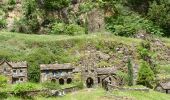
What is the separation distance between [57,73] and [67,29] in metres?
19.2

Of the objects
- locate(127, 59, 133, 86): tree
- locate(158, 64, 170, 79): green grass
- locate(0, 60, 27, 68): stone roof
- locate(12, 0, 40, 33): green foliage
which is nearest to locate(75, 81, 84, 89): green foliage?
locate(127, 59, 133, 86): tree

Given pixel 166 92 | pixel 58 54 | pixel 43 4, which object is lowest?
pixel 166 92

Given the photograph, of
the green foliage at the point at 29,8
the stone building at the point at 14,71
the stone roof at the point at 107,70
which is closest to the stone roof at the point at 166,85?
the stone roof at the point at 107,70

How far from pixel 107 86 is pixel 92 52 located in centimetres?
1032

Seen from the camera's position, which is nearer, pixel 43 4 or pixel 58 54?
pixel 58 54

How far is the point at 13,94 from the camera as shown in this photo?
75562 mm

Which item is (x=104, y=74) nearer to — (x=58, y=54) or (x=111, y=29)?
(x=58, y=54)

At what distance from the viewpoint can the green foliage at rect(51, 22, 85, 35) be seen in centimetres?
10100

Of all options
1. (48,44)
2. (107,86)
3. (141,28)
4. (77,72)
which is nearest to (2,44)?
(48,44)

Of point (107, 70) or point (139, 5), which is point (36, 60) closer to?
point (107, 70)

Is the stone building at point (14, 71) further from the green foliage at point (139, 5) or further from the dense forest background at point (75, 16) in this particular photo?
the green foliage at point (139, 5)

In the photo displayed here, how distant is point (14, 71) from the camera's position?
83562 millimetres

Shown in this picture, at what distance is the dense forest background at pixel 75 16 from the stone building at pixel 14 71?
19.1 meters

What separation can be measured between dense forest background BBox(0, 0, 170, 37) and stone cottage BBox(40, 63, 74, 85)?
17873 millimetres
